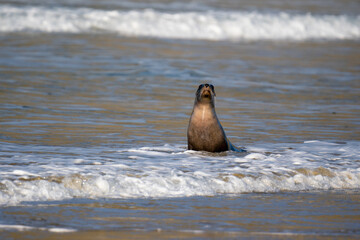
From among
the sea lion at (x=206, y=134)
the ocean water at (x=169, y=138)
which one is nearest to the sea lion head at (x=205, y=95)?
the sea lion at (x=206, y=134)

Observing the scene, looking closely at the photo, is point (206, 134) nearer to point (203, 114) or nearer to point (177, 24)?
point (203, 114)

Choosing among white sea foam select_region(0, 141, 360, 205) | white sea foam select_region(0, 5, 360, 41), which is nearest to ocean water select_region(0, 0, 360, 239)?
white sea foam select_region(0, 141, 360, 205)

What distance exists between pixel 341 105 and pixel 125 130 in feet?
13.6

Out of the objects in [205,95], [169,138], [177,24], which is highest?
[177,24]

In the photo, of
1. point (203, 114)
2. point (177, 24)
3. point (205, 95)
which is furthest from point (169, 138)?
point (177, 24)

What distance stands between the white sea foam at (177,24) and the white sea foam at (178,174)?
1548cm

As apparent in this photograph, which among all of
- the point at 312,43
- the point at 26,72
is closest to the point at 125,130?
the point at 26,72

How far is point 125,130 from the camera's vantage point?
358 inches

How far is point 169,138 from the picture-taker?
8.72 m

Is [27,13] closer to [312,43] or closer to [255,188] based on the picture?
[312,43]

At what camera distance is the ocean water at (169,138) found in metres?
5.22

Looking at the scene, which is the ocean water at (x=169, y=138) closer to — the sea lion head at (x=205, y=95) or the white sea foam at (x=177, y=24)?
the sea lion head at (x=205, y=95)

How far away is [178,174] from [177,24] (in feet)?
60.2

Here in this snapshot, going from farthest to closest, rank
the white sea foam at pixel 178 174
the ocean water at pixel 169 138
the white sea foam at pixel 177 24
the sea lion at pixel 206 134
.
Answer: the white sea foam at pixel 177 24 < the sea lion at pixel 206 134 < the white sea foam at pixel 178 174 < the ocean water at pixel 169 138
